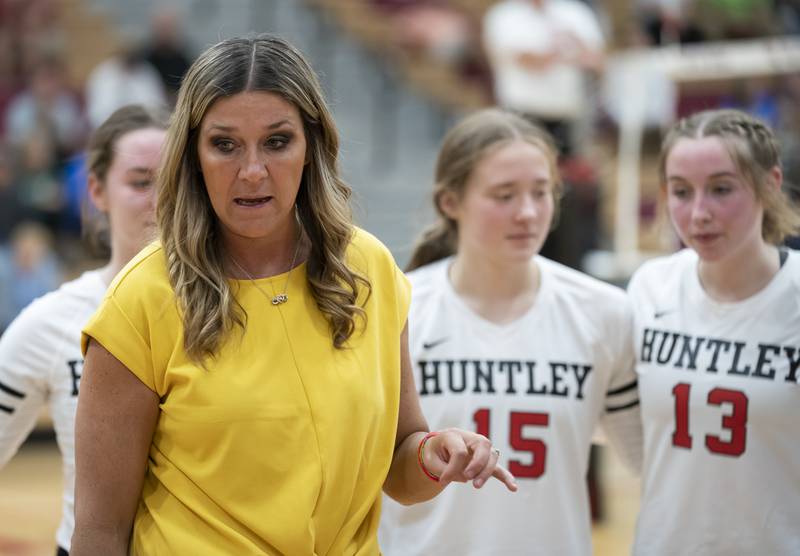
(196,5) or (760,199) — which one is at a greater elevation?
(196,5)

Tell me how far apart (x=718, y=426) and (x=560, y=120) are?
13.5 ft

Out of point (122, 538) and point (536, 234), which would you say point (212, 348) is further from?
point (536, 234)

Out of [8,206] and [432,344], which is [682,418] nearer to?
[432,344]

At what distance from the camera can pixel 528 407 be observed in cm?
342

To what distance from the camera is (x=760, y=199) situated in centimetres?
333

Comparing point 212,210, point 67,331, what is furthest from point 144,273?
point 67,331

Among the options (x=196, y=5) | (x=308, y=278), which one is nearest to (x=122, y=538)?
(x=308, y=278)

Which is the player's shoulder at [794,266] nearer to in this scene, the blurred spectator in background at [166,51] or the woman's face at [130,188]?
the woman's face at [130,188]

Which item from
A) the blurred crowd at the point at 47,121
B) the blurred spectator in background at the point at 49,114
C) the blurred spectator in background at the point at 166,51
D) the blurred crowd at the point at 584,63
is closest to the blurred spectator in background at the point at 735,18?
the blurred crowd at the point at 584,63

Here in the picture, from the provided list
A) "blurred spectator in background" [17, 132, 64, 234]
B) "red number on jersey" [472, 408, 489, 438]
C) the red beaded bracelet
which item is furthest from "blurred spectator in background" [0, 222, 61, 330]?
the red beaded bracelet

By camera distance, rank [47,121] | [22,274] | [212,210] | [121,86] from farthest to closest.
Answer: [121,86]
[47,121]
[22,274]
[212,210]

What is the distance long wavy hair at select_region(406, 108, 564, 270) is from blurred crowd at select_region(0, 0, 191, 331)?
15.3 ft

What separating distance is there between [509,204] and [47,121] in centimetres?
748

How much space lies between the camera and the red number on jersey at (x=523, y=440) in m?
3.40
